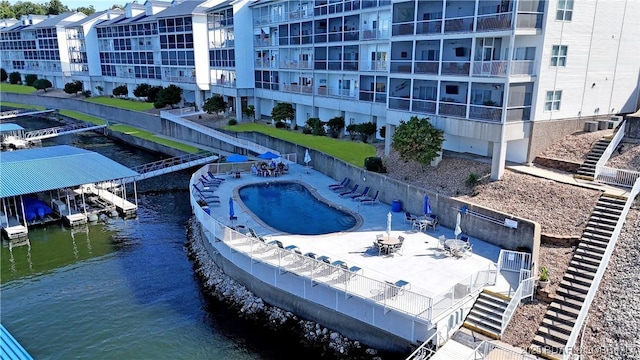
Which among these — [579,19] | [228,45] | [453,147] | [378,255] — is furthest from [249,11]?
[378,255]

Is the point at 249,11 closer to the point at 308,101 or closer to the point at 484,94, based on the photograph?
the point at 308,101

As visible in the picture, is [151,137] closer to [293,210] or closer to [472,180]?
[293,210]

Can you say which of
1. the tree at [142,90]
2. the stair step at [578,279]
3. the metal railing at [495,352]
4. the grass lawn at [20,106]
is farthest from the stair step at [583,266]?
the grass lawn at [20,106]

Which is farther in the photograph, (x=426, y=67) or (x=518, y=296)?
(x=426, y=67)

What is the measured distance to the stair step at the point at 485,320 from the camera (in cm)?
1738

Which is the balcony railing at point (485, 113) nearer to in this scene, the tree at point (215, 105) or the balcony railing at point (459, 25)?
the balcony railing at point (459, 25)

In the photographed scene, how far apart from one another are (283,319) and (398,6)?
21.8 metres

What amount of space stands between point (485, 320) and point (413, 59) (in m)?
18.8

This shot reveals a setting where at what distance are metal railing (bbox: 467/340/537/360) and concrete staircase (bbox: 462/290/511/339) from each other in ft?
2.89

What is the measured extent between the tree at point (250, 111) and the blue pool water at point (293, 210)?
71.5 ft

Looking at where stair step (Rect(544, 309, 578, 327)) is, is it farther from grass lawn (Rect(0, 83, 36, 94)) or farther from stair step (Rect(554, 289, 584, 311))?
grass lawn (Rect(0, 83, 36, 94))

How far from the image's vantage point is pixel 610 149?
26062 millimetres

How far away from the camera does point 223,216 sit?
28172mm

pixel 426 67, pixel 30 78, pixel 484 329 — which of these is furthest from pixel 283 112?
pixel 30 78
